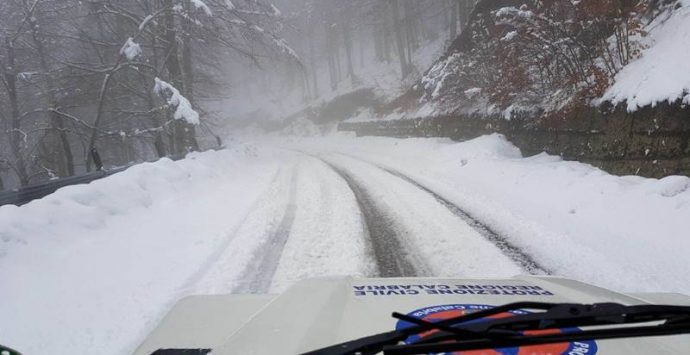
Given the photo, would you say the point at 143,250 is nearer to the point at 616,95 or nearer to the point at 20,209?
the point at 20,209

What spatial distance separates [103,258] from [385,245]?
3955mm

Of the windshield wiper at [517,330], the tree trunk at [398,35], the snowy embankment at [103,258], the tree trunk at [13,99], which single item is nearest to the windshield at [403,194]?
the snowy embankment at [103,258]

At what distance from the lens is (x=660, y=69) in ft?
25.8

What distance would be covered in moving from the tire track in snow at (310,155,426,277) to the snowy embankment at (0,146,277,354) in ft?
7.51

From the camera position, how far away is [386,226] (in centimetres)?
701

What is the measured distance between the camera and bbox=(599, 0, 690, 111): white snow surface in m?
7.29

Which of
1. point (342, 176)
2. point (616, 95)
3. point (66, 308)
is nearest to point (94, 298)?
point (66, 308)

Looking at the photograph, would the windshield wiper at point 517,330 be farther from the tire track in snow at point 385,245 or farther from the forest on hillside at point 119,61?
the forest on hillside at point 119,61

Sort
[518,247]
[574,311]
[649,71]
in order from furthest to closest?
1. [649,71]
2. [518,247]
3. [574,311]

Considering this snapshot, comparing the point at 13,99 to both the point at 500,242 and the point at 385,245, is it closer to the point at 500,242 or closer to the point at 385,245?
the point at 385,245

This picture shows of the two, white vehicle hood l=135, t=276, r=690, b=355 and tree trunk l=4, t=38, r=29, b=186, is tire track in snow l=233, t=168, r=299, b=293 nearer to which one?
white vehicle hood l=135, t=276, r=690, b=355

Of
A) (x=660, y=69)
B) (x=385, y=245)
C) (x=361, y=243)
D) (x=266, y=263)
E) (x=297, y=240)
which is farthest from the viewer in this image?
(x=660, y=69)

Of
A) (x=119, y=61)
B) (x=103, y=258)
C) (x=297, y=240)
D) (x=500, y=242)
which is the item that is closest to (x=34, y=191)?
(x=103, y=258)

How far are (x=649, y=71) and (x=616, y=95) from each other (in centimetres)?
69
